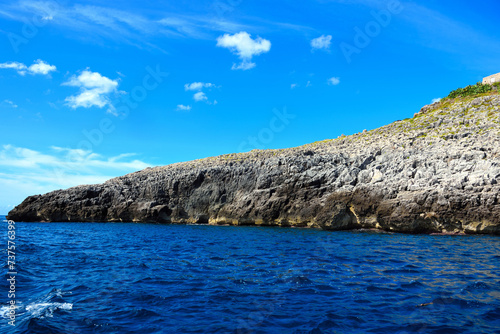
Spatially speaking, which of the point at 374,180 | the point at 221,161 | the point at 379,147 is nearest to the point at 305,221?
the point at 374,180

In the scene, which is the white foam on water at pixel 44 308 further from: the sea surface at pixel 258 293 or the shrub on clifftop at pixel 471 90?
the shrub on clifftop at pixel 471 90

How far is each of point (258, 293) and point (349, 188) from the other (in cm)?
3120

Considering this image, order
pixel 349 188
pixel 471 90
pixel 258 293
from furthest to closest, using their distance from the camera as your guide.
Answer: pixel 471 90, pixel 349 188, pixel 258 293

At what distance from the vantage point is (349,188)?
1576 inches

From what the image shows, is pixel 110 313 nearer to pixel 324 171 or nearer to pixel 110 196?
pixel 324 171

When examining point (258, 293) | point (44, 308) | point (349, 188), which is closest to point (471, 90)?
point (349, 188)

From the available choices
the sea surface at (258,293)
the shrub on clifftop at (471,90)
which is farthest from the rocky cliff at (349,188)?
the sea surface at (258,293)

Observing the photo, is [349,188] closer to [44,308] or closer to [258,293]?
[258,293]

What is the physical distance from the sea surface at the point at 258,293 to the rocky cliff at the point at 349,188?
15.1 m

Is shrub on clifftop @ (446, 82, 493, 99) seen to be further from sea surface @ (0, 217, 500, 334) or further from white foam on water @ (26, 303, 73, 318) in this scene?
white foam on water @ (26, 303, 73, 318)

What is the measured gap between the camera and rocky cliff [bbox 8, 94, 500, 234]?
3309 centimetres

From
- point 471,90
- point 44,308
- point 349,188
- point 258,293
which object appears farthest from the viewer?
point 471,90

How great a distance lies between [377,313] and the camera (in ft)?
30.8

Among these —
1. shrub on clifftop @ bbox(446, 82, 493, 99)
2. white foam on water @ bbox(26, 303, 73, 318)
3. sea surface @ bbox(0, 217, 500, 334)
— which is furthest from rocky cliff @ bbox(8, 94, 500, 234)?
white foam on water @ bbox(26, 303, 73, 318)
